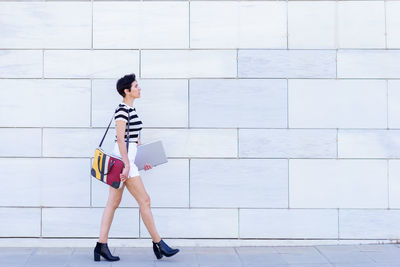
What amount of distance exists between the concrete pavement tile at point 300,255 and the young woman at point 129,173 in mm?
1388

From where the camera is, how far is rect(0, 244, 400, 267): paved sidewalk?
5.54m

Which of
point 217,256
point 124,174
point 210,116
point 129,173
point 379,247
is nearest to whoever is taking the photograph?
point 124,174

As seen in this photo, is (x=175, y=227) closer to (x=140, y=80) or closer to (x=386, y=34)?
(x=140, y=80)

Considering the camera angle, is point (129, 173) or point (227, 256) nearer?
point (129, 173)

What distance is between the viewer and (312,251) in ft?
19.9

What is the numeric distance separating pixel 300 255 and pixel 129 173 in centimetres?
234

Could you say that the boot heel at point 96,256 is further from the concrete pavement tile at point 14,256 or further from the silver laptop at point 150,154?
the silver laptop at point 150,154

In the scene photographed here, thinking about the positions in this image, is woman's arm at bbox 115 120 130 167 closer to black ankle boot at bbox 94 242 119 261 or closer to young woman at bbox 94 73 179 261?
young woman at bbox 94 73 179 261

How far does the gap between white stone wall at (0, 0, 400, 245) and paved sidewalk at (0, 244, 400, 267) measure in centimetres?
24

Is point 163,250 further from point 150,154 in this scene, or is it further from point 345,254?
point 345,254

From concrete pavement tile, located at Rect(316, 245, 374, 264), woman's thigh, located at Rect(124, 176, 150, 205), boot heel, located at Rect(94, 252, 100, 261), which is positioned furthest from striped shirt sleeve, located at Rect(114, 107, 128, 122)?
concrete pavement tile, located at Rect(316, 245, 374, 264)

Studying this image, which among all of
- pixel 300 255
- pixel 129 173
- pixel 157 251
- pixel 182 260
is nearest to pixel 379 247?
pixel 300 255

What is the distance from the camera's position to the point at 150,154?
5.58 metres

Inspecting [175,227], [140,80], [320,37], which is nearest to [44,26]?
[140,80]
